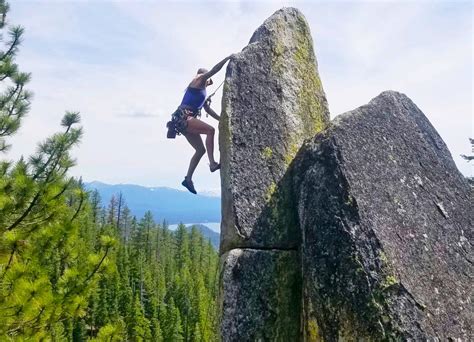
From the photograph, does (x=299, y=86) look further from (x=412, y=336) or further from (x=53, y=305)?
(x=53, y=305)

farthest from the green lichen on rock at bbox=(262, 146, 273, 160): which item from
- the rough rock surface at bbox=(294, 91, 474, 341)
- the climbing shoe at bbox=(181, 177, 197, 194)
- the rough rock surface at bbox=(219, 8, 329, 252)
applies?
the climbing shoe at bbox=(181, 177, 197, 194)

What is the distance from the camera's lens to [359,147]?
7242 millimetres

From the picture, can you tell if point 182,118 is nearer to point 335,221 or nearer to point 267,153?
point 267,153

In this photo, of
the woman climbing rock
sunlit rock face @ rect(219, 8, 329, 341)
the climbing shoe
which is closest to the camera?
sunlit rock face @ rect(219, 8, 329, 341)

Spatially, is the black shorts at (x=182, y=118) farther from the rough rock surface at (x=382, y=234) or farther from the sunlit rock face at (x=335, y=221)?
the rough rock surface at (x=382, y=234)

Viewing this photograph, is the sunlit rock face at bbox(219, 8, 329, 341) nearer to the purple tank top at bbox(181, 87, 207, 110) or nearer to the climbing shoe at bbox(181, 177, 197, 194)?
the purple tank top at bbox(181, 87, 207, 110)

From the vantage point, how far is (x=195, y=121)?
10.1 metres

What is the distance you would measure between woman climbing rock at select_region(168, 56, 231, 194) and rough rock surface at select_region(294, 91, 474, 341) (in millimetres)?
2507

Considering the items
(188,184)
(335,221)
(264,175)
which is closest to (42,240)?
(188,184)

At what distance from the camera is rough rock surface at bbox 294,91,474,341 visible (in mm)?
6133

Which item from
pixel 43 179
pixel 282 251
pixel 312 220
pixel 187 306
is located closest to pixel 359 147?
pixel 312 220

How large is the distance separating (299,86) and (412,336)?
4854mm

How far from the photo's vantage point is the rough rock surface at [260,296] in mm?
7066

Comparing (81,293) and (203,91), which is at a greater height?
(203,91)
